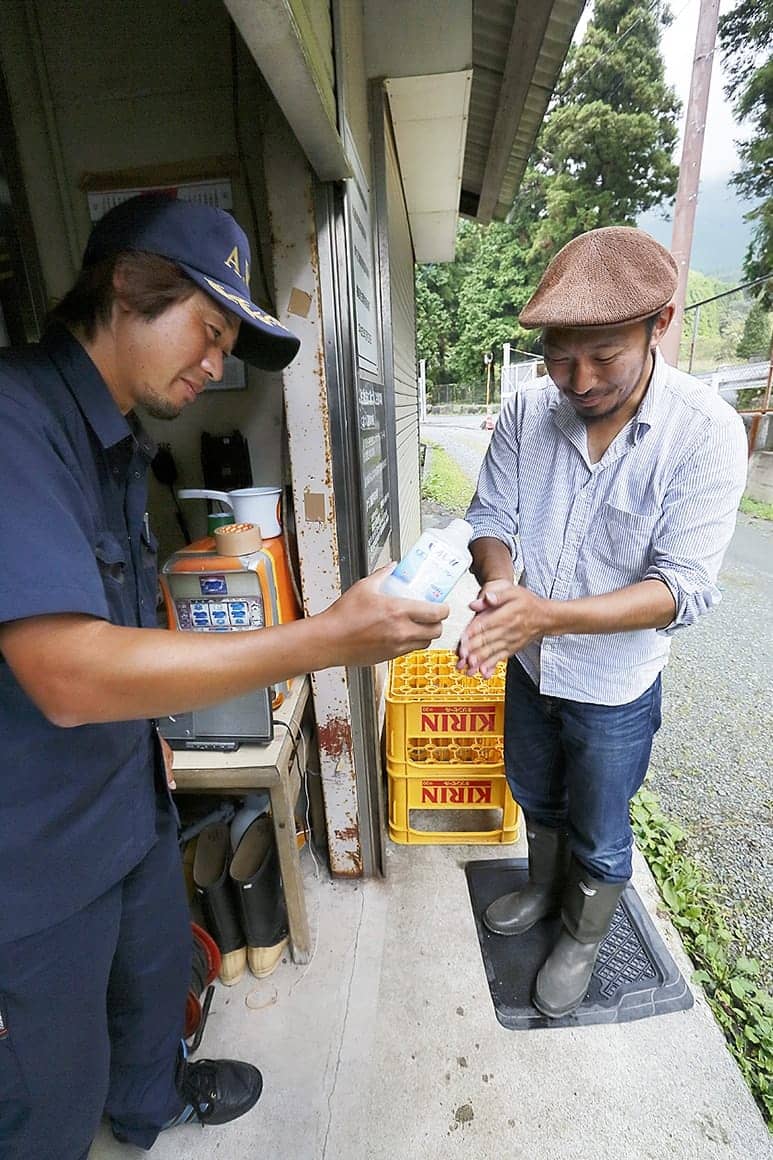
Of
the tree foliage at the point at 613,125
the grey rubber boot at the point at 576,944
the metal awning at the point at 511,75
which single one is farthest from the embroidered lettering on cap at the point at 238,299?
the tree foliage at the point at 613,125

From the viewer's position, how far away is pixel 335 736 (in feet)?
6.38

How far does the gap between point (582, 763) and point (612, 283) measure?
46.6 inches

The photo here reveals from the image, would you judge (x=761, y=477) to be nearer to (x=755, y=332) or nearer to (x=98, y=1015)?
(x=755, y=332)

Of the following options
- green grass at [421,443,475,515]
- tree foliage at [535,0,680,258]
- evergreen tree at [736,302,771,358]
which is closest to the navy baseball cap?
green grass at [421,443,475,515]

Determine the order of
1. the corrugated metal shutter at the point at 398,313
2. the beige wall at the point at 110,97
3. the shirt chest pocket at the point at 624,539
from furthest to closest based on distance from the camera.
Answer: the corrugated metal shutter at the point at 398,313 → the beige wall at the point at 110,97 → the shirt chest pocket at the point at 624,539

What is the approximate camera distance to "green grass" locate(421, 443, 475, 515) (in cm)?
928

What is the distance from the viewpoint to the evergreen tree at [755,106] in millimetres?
12992

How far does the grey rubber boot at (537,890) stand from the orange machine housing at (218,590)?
1169 millimetres

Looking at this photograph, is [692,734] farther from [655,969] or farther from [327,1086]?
[327,1086]

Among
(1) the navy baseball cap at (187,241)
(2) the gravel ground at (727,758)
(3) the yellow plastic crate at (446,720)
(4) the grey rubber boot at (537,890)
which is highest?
(1) the navy baseball cap at (187,241)

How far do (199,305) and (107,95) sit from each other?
1369 millimetres

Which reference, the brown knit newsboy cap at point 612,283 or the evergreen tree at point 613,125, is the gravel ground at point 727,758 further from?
the evergreen tree at point 613,125

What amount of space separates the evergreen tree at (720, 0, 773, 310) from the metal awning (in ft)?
39.1

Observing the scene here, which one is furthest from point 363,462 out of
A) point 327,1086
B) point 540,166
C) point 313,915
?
point 540,166
